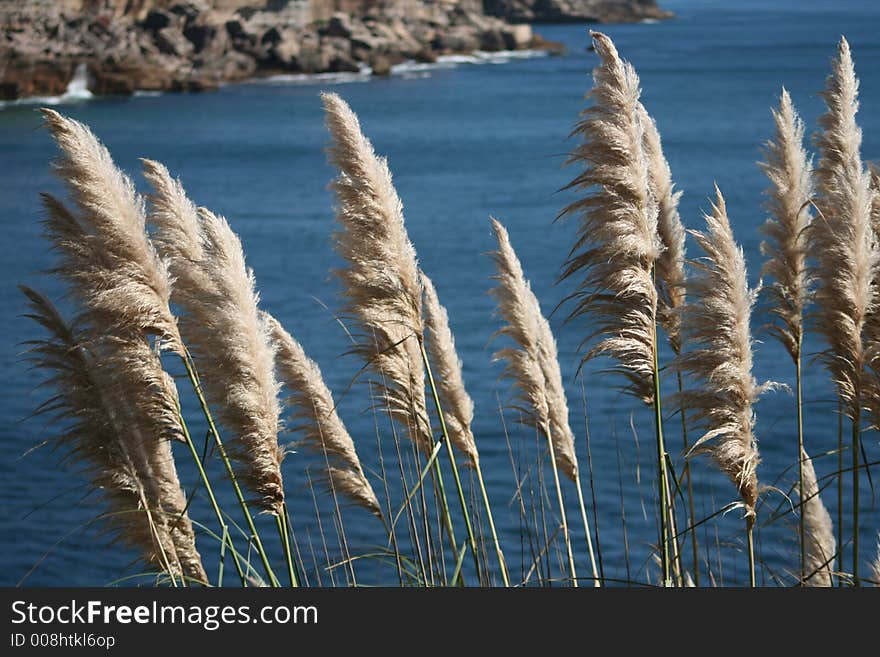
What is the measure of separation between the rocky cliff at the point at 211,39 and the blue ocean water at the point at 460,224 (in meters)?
2.32

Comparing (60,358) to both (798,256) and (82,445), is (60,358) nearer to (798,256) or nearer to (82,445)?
(82,445)

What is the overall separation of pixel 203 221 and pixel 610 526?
7729mm

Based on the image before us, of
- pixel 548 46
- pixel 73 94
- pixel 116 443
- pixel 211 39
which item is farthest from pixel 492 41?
pixel 116 443

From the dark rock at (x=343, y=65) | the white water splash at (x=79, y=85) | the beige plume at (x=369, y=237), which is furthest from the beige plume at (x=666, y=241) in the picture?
the dark rock at (x=343, y=65)

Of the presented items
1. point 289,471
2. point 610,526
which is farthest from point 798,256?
point 289,471

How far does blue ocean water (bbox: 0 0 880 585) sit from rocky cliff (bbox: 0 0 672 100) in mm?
2325

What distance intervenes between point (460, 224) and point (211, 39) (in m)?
42.6

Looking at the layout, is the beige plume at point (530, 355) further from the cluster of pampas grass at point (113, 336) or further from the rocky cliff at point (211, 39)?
the rocky cliff at point (211, 39)

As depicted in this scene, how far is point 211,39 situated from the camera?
65.4 m

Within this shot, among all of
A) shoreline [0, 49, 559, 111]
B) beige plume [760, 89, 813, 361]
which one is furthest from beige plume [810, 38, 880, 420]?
shoreline [0, 49, 559, 111]

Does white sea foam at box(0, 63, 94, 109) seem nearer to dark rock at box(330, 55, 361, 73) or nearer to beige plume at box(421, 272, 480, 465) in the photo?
dark rock at box(330, 55, 361, 73)

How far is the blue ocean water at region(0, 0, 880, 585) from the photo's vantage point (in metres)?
10.6

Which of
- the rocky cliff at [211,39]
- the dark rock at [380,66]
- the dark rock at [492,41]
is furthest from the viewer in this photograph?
the dark rock at [492,41]

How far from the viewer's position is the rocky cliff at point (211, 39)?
58906 mm
